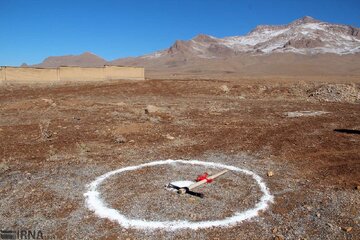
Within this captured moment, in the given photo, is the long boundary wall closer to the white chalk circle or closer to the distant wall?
the distant wall

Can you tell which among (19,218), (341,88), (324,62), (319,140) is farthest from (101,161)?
(324,62)

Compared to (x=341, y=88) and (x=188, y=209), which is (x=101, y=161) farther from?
(x=341, y=88)

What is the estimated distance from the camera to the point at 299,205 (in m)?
6.76

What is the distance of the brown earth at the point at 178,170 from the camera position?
6082 millimetres

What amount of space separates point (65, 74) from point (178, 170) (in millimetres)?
32405

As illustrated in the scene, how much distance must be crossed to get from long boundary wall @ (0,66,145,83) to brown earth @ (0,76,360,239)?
17.9 meters

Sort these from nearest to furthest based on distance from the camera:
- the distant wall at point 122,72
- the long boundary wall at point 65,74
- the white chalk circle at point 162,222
Result: 1. the white chalk circle at point 162,222
2. the long boundary wall at point 65,74
3. the distant wall at point 122,72

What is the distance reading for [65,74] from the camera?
38.2m

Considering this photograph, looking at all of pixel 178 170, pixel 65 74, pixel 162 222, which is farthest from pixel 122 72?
pixel 162 222

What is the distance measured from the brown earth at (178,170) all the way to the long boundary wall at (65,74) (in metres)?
17.9

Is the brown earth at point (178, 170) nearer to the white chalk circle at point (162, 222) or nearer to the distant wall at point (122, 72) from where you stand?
the white chalk circle at point (162, 222)

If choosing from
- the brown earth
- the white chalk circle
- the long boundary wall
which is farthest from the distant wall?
the white chalk circle

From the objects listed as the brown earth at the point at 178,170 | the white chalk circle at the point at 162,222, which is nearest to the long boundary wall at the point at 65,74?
the brown earth at the point at 178,170

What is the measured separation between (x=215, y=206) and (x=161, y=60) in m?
188
